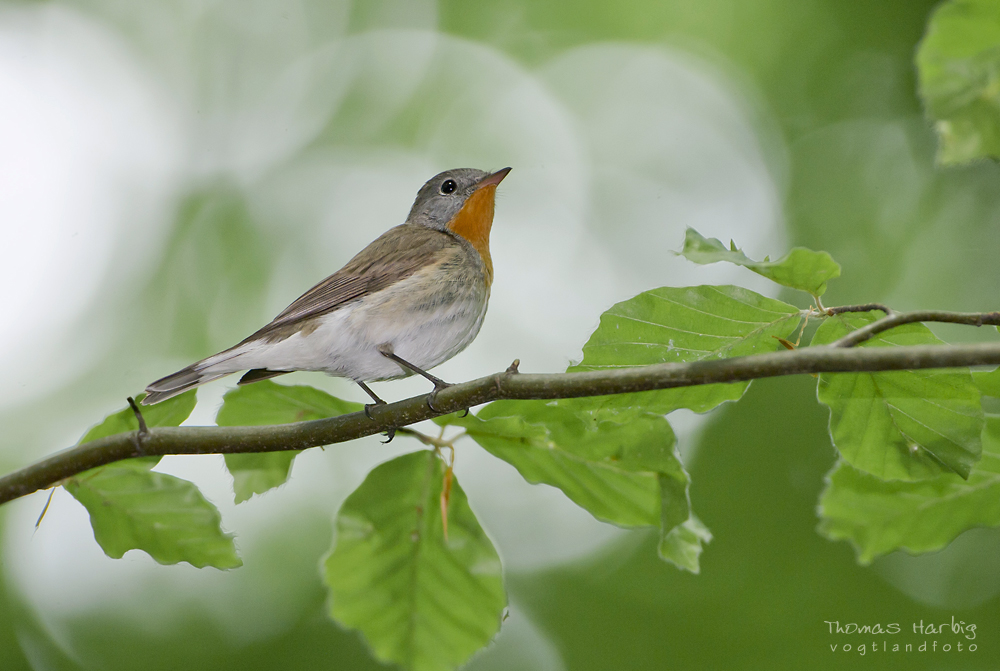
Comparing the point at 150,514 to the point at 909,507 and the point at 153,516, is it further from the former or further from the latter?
the point at 909,507

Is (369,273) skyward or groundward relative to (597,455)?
skyward

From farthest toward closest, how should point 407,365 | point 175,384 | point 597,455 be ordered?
1. point 407,365
2. point 175,384
3. point 597,455

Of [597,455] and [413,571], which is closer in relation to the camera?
[597,455]

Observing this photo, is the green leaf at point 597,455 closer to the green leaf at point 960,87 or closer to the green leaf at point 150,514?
the green leaf at point 150,514

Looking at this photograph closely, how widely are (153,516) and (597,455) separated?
1256mm

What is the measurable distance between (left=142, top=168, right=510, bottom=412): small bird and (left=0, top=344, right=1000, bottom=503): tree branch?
87 centimetres

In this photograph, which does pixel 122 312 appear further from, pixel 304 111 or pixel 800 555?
pixel 800 555

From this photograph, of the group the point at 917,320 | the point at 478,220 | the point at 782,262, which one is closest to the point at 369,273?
the point at 478,220

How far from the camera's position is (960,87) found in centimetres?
206

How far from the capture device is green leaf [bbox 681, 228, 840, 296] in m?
1.41

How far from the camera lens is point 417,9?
8562 mm

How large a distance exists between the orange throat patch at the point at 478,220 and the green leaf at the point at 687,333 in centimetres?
192

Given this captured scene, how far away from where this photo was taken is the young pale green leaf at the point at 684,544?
1.84 m

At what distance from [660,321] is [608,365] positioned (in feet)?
0.59
